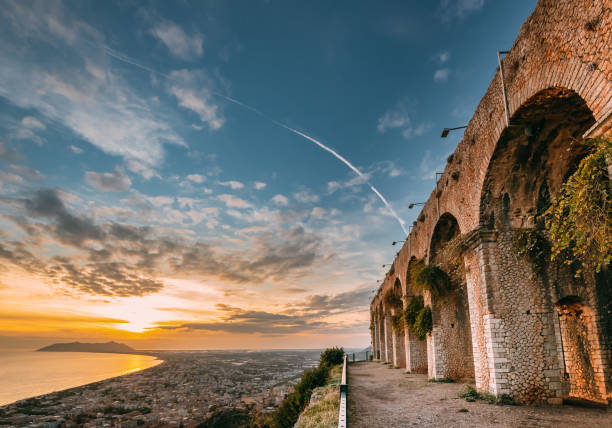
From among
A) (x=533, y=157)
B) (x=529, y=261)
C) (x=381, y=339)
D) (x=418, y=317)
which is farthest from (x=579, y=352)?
(x=381, y=339)

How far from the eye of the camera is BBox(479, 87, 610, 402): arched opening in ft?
25.7

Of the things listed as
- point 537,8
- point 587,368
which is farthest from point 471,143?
point 587,368

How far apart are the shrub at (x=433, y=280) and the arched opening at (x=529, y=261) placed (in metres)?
4.05

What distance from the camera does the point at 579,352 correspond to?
9.41m

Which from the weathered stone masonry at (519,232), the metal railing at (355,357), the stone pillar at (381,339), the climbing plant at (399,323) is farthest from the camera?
the metal railing at (355,357)

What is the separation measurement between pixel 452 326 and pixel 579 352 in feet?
13.8

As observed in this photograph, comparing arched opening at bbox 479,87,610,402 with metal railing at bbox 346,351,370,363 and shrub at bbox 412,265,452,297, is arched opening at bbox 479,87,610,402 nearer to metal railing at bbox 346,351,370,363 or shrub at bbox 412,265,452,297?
shrub at bbox 412,265,452,297

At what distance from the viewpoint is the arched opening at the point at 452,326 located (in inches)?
502

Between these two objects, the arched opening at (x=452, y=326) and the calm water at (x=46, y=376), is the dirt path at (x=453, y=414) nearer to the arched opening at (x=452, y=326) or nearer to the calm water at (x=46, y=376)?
the arched opening at (x=452, y=326)

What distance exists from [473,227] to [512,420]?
4822 millimetres

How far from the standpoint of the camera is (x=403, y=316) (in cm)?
1747

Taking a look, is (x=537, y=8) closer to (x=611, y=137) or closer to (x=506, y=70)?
(x=506, y=70)

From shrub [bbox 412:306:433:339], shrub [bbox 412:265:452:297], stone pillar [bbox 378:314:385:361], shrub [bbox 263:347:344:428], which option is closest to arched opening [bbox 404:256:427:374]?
shrub [bbox 412:306:433:339]

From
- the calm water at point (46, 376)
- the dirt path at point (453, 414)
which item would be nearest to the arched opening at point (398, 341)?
the dirt path at point (453, 414)
